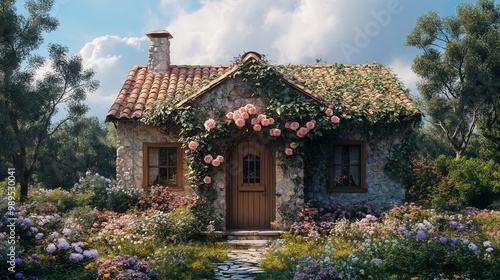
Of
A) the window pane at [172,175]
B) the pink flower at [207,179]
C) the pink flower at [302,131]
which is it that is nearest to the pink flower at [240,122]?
the pink flower at [302,131]

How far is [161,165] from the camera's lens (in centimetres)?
1183

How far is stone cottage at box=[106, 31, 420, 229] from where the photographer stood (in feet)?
34.7

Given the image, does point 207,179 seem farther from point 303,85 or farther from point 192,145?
point 303,85

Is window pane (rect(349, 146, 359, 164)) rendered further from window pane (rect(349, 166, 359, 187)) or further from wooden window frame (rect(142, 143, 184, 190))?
wooden window frame (rect(142, 143, 184, 190))

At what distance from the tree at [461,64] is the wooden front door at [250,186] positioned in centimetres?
1701

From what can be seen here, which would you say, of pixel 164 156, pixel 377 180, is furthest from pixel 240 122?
pixel 377 180

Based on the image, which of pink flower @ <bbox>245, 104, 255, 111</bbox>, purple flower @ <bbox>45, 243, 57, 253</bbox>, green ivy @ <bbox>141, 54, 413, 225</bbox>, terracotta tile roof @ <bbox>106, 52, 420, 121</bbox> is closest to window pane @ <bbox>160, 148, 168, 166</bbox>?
green ivy @ <bbox>141, 54, 413, 225</bbox>

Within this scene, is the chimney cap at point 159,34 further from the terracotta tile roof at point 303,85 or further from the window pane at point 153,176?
the window pane at point 153,176

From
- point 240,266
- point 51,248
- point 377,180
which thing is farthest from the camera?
point 377,180

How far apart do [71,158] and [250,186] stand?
20.0 meters

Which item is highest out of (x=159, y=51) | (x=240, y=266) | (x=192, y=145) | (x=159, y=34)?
(x=159, y=34)

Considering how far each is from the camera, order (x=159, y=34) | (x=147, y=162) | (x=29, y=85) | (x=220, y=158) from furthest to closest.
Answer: (x=29, y=85)
(x=159, y=34)
(x=147, y=162)
(x=220, y=158)

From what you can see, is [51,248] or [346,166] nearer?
[51,248]

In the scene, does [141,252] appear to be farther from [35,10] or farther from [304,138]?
[35,10]
